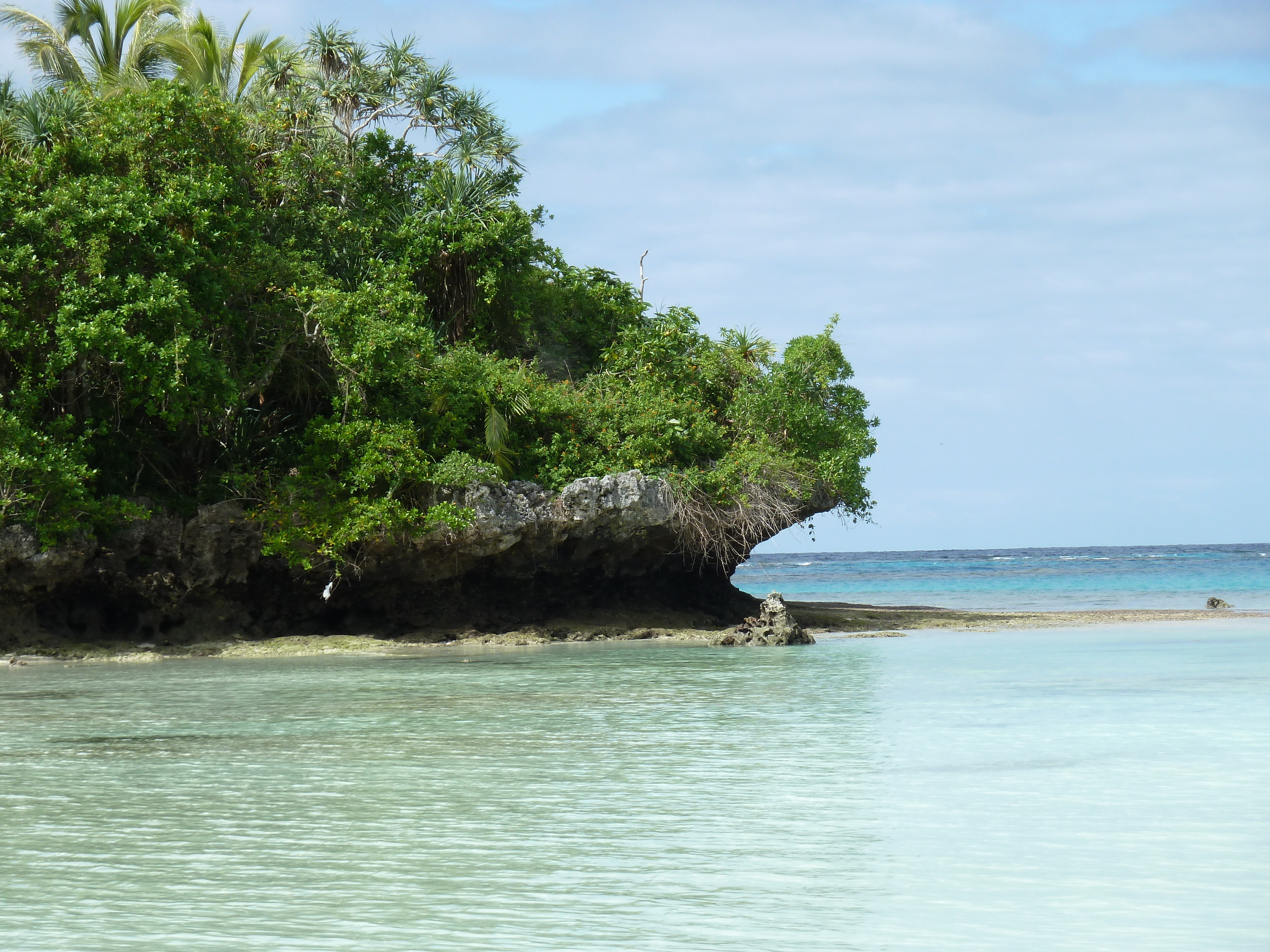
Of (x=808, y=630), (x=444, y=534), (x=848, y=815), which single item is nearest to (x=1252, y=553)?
(x=808, y=630)

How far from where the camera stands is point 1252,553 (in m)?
84.9

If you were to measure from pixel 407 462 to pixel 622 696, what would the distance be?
6.86 meters

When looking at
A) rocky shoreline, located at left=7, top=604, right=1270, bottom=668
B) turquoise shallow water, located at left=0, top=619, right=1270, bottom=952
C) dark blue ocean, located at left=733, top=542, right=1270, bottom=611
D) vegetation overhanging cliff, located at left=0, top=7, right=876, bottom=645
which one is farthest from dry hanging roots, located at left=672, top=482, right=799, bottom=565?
dark blue ocean, located at left=733, top=542, right=1270, bottom=611

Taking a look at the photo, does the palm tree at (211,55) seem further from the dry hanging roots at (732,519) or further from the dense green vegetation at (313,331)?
the dry hanging roots at (732,519)

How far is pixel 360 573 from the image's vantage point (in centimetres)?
1822

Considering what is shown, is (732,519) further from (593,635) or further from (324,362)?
(324,362)

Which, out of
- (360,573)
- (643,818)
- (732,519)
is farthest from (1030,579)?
(643,818)

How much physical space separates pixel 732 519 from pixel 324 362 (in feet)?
22.5

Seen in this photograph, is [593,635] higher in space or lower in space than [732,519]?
lower

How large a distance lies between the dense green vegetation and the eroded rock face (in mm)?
497

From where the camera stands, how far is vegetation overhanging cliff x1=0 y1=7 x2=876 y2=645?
15711 millimetres

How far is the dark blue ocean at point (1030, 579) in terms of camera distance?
35.4m

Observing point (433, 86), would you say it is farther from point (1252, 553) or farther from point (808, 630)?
point (1252, 553)

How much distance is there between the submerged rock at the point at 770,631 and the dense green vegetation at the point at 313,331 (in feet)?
7.27
